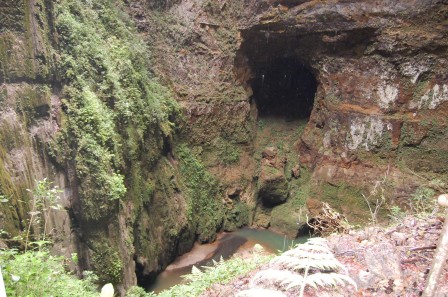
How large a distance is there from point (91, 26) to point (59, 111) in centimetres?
251

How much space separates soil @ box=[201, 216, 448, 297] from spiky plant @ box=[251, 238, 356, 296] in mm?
134

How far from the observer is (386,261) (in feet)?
10.0

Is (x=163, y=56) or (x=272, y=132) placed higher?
(x=163, y=56)

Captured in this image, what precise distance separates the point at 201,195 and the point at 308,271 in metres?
8.70

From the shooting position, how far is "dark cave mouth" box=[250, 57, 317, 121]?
1372cm

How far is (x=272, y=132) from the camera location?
530 inches

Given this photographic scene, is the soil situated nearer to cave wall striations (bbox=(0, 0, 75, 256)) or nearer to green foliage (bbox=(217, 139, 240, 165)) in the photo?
cave wall striations (bbox=(0, 0, 75, 256))

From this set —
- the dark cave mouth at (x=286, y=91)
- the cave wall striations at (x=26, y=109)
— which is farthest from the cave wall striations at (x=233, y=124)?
the dark cave mouth at (x=286, y=91)

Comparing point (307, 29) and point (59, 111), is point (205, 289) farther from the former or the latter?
point (307, 29)

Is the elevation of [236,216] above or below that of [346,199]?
below

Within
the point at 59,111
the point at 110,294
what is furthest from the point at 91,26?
the point at 110,294

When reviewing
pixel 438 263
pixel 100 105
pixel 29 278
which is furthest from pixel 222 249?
pixel 438 263

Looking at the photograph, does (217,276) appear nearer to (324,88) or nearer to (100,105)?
(100,105)

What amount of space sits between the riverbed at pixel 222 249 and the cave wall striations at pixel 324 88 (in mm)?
697
